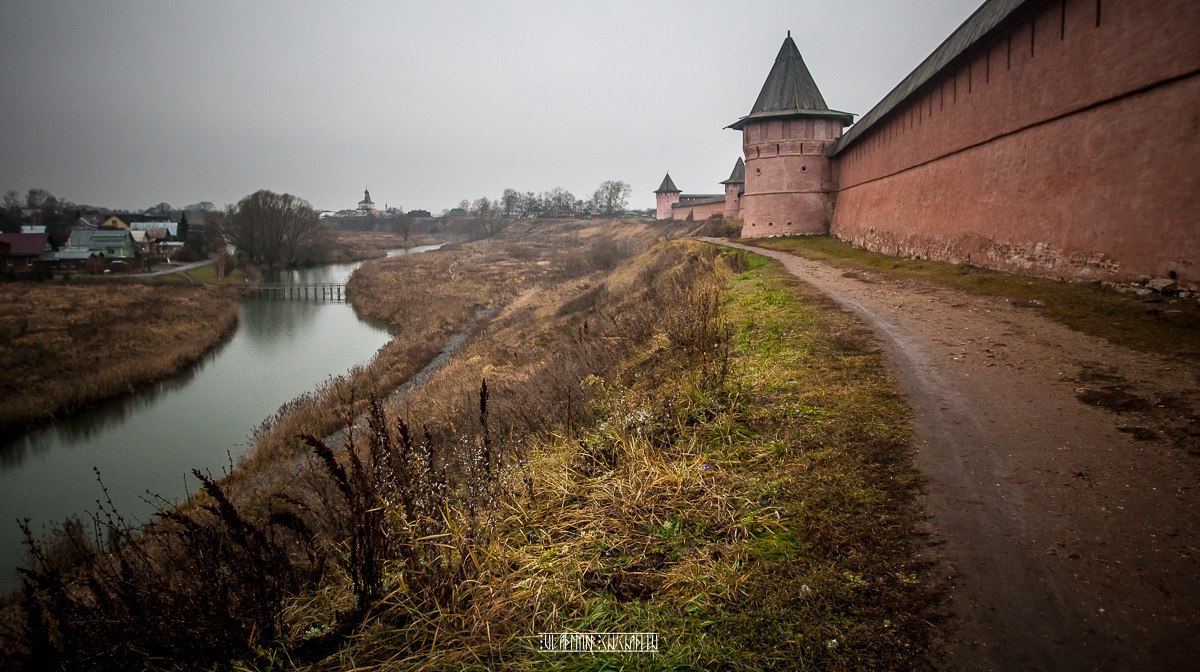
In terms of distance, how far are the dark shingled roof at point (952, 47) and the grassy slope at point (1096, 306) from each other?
4.33 metres

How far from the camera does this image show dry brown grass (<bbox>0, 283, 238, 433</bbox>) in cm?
1550

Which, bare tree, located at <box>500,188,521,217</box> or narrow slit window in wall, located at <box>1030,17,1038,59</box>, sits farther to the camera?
bare tree, located at <box>500,188,521,217</box>

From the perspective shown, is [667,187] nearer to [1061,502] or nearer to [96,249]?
[96,249]

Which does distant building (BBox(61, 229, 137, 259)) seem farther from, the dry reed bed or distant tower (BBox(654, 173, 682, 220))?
distant tower (BBox(654, 173, 682, 220))

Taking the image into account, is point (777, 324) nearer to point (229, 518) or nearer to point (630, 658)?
point (630, 658)

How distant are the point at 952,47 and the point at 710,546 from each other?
14074mm

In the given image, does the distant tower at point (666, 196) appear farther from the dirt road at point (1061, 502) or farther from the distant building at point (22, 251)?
the dirt road at point (1061, 502)

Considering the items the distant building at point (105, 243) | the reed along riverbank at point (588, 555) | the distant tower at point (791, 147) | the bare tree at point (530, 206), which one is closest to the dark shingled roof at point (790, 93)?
the distant tower at point (791, 147)

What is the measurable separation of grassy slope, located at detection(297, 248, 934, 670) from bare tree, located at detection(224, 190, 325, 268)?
1934 inches

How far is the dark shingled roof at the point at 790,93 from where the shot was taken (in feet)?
73.0

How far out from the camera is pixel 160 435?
13.8 m

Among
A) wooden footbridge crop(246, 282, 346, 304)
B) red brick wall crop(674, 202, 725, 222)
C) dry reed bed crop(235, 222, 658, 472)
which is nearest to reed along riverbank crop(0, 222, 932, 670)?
dry reed bed crop(235, 222, 658, 472)

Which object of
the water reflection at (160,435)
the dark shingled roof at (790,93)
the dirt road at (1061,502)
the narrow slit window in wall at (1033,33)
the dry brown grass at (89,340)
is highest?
the dark shingled roof at (790,93)

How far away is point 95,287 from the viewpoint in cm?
3036
